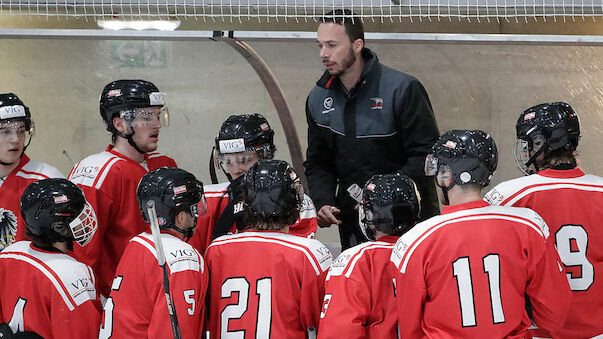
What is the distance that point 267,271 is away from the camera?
2.84m

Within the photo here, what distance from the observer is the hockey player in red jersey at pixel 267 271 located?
2834 millimetres

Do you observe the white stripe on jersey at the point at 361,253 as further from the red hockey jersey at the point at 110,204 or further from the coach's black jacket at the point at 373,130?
the red hockey jersey at the point at 110,204

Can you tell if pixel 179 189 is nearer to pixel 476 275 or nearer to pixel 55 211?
pixel 55 211

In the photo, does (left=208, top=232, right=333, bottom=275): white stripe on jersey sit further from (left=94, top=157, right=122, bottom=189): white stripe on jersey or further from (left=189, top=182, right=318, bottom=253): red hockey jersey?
(left=94, top=157, right=122, bottom=189): white stripe on jersey

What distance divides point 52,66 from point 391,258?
152 inches

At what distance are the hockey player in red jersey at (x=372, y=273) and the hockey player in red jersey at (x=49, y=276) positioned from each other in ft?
2.82

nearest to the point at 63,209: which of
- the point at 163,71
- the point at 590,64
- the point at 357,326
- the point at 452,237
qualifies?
the point at 357,326

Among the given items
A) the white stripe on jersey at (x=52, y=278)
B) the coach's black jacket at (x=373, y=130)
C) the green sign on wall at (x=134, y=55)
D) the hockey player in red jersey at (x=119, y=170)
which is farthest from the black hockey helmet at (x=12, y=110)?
the green sign on wall at (x=134, y=55)

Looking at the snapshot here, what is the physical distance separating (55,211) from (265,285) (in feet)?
2.68

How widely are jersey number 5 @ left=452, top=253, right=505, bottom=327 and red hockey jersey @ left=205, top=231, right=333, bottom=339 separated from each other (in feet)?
1.67

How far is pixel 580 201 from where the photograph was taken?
3.04 meters

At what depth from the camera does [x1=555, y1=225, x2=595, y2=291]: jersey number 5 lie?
303 centimetres

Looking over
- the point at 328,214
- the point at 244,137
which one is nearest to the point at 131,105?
the point at 244,137

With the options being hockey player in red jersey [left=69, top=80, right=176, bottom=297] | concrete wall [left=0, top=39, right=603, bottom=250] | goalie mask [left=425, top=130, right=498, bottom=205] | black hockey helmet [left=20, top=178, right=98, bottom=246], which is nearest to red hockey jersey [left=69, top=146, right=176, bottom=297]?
hockey player in red jersey [left=69, top=80, right=176, bottom=297]
